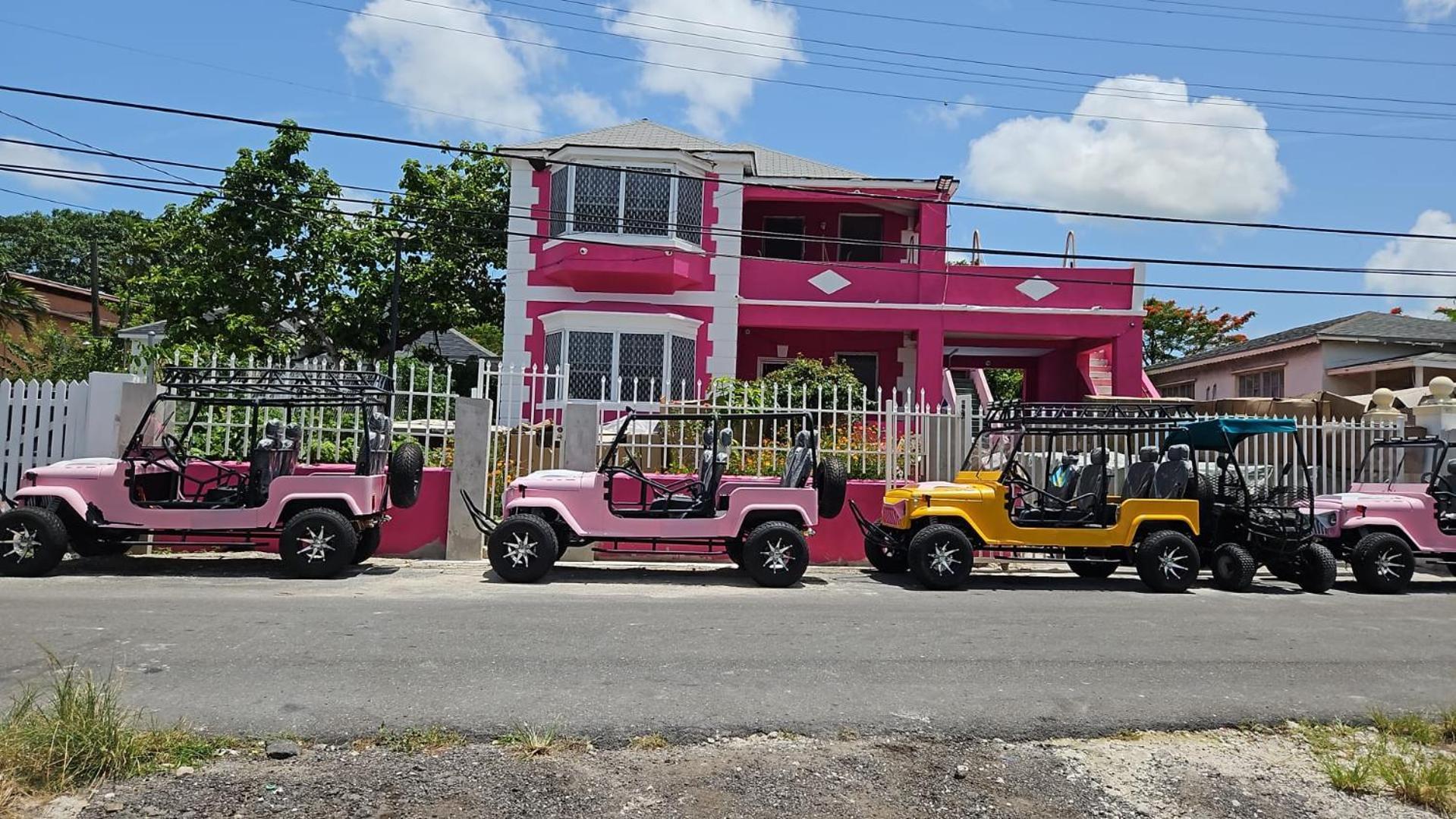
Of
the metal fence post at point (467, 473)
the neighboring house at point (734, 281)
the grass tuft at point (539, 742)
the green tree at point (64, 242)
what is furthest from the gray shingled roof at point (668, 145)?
the green tree at point (64, 242)

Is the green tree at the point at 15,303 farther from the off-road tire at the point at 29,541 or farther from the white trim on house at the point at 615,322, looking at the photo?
the off-road tire at the point at 29,541

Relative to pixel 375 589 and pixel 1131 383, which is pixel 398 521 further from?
pixel 1131 383

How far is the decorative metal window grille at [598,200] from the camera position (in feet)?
65.8

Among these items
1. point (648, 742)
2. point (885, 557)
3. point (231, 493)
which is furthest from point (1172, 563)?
point (231, 493)

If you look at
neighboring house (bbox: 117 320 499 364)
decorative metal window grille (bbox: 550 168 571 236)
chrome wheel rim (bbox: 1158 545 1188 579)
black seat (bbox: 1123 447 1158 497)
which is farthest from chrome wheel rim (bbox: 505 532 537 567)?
decorative metal window grille (bbox: 550 168 571 236)

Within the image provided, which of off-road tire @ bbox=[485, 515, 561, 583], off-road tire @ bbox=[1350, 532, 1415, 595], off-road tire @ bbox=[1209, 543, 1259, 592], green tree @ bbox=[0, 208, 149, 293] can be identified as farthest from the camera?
green tree @ bbox=[0, 208, 149, 293]

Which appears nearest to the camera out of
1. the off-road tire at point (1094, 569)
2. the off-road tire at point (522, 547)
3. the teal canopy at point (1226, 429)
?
the off-road tire at point (522, 547)

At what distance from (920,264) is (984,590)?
40.5ft

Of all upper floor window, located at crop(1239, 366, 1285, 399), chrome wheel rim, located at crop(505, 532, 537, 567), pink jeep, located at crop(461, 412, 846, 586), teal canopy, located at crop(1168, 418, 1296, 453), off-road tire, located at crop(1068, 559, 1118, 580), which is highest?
upper floor window, located at crop(1239, 366, 1285, 399)

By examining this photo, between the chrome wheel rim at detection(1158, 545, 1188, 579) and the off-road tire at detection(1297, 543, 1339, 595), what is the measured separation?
151cm

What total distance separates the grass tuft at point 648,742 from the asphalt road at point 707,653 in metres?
0.10

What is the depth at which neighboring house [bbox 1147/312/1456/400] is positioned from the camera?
78.0ft

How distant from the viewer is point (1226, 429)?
35.5 feet

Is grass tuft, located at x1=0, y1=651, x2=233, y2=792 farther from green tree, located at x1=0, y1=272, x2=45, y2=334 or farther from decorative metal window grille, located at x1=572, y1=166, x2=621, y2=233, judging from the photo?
green tree, located at x1=0, y1=272, x2=45, y2=334
